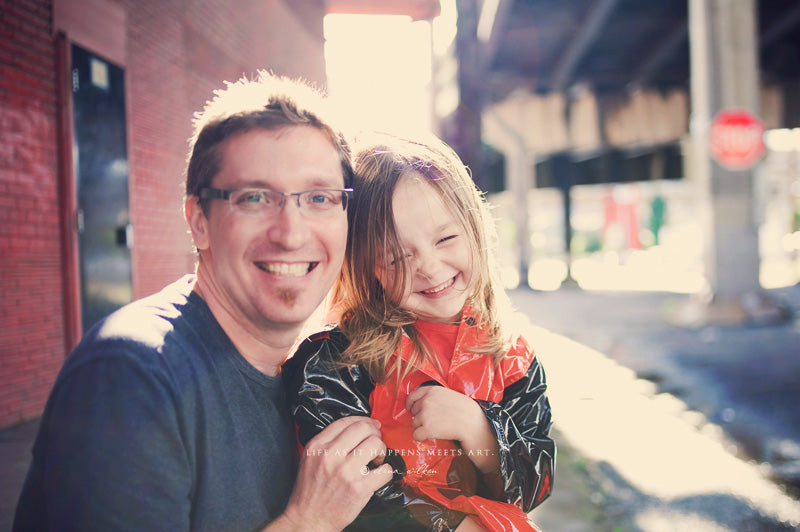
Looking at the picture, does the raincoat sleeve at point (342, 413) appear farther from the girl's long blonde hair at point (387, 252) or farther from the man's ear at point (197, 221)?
the man's ear at point (197, 221)

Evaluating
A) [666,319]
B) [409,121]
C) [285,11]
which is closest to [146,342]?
[409,121]

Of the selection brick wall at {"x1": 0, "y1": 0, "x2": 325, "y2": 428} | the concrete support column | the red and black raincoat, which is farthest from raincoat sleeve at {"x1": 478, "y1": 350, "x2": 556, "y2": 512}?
the concrete support column

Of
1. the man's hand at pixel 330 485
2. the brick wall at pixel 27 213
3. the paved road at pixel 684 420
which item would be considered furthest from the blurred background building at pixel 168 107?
the paved road at pixel 684 420

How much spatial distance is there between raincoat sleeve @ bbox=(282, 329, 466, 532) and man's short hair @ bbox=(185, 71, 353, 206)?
0.55 meters

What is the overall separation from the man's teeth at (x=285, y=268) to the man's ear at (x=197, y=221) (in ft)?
0.60

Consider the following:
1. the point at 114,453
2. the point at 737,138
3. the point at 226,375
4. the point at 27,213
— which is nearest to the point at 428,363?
the point at 226,375

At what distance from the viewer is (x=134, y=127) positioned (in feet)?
18.7

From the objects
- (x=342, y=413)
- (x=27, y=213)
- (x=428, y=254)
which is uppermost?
(x=27, y=213)

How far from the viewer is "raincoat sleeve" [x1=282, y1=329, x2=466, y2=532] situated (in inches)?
57.2

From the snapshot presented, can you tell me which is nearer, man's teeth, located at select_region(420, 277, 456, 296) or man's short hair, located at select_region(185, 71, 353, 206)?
man's short hair, located at select_region(185, 71, 353, 206)

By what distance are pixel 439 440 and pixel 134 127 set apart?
535 cm

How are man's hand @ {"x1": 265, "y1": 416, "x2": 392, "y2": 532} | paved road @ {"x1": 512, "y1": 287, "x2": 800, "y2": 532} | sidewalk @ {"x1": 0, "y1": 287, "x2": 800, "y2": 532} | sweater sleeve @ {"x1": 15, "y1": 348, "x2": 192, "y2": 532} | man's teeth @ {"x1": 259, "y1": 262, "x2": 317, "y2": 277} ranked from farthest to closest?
paved road @ {"x1": 512, "y1": 287, "x2": 800, "y2": 532}, sidewalk @ {"x1": 0, "y1": 287, "x2": 800, "y2": 532}, man's teeth @ {"x1": 259, "y1": 262, "x2": 317, "y2": 277}, man's hand @ {"x1": 265, "y1": 416, "x2": 392, "y2": 532}, sweater sleeve @ {"x1": 15, "y1": 348, "x2": 192, "y2": 532}

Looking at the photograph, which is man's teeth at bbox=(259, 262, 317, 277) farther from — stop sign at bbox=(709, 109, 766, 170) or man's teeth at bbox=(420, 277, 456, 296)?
stop sign at bbox=(709, 109, 766, 170)

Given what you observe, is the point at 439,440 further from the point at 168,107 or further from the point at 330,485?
the point at 168,107
